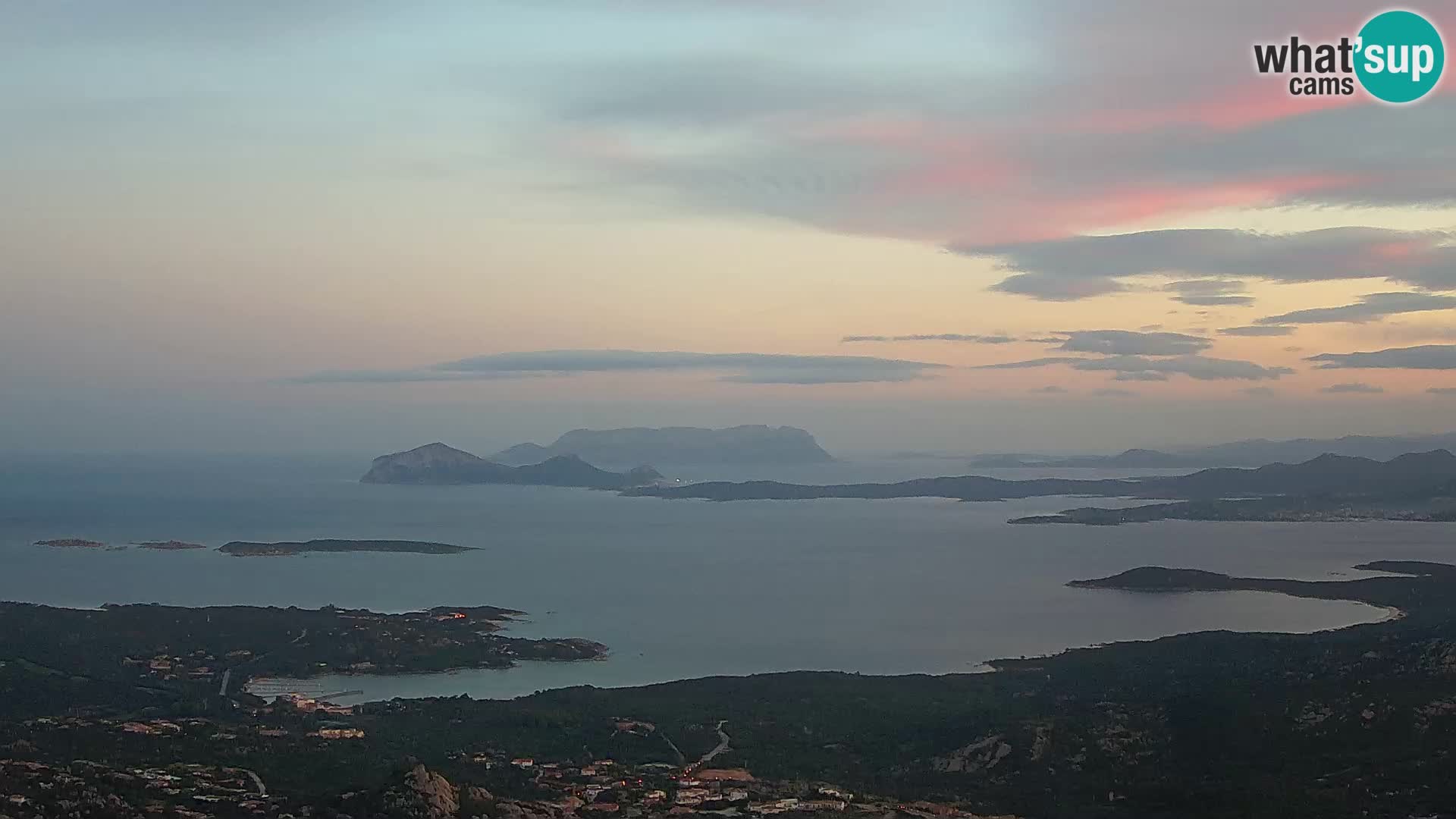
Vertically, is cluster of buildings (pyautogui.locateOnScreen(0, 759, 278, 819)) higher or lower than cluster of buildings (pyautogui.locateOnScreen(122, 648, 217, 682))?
higher

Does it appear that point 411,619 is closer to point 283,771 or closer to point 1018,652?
point 1018,652

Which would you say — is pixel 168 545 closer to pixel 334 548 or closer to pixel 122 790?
pixel 334 548

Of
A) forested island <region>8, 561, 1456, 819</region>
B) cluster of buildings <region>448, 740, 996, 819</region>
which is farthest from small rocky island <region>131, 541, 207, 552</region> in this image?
cluster of buildings <region>448, 740, 996, 819</region>

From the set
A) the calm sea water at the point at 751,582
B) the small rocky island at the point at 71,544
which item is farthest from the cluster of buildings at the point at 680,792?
the small rocky island at the point at 71,544

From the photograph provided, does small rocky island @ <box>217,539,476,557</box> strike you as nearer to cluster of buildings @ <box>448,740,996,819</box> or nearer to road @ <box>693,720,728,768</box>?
road @ <box>693,720,728,768</box>

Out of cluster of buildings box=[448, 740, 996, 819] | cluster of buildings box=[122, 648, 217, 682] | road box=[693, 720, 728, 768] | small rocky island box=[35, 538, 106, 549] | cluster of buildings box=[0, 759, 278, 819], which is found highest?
cluster of buildings box=[0, 759, 278, 819]

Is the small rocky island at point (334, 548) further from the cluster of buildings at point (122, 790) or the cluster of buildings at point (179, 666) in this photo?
the cluster of buildings at point (122, 790)
